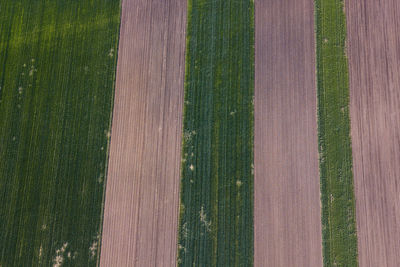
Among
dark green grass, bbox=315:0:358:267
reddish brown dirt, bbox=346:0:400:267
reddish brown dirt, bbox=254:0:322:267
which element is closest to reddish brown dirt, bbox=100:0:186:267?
reddish brown dirt, bbox=254:0:322:267

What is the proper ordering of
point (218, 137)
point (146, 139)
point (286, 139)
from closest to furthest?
point (286, 139), point (218, 137), point (146, 139)

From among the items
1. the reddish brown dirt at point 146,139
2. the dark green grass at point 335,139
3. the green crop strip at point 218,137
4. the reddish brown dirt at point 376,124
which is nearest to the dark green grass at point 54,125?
the reddish brown dirt at point 146,139

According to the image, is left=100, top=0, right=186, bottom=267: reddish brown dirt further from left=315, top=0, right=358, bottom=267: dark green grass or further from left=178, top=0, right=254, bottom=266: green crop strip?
left=315, top=0, right=358, bottom=267: dark green grass

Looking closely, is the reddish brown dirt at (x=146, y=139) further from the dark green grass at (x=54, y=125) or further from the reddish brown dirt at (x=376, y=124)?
the reddish brown dirt at (x=376, y=124)

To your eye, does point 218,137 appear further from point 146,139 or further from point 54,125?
point 54,125

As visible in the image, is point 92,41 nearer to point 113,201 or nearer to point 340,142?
point 113,201

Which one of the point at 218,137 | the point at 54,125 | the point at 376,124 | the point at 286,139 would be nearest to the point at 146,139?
the point at 218,137
